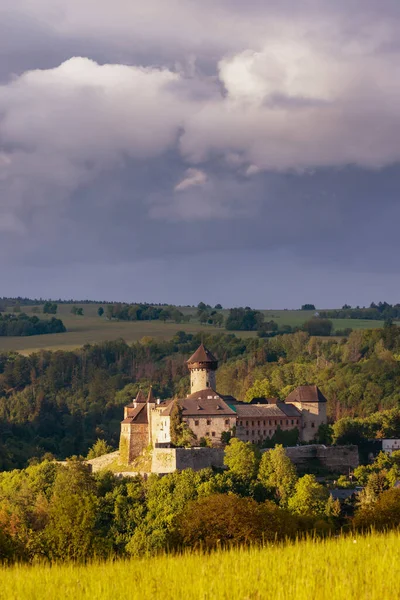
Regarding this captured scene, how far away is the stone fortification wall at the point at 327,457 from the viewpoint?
85312 mm

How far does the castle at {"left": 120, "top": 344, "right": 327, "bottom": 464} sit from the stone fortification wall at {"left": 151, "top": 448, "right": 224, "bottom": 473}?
150cm

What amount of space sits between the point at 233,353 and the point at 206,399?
100108 mm

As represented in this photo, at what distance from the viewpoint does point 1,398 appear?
172 meters

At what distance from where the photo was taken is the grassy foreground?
683 inches

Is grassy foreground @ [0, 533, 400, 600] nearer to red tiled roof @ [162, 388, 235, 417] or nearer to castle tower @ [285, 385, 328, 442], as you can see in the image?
red tiled roof @ [162, 388, 235, 417]

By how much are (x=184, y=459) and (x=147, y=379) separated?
10123 cm

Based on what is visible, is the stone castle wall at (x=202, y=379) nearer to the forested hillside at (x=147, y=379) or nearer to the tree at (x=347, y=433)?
the forested hillside at (x=147, y=379)

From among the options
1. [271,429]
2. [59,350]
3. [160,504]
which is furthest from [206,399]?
[59,350]

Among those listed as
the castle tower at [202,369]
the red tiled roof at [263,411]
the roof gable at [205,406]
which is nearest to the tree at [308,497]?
the roof gable at [205,406]

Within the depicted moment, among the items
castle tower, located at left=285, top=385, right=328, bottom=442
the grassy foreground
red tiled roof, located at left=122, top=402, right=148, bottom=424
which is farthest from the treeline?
the grassy foreground

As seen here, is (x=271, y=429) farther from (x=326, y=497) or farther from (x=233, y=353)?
(x=233, y=353)

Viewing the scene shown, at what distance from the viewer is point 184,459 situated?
7925 centimetres

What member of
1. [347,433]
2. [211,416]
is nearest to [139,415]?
[211,416]

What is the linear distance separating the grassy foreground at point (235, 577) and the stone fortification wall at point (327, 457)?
6379cm
